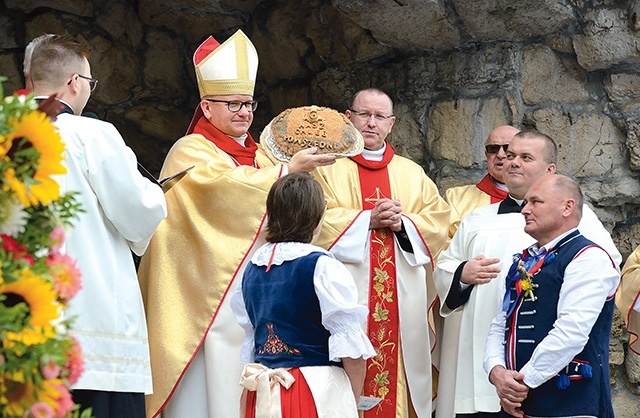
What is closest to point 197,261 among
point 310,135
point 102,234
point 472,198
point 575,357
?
point 310,135

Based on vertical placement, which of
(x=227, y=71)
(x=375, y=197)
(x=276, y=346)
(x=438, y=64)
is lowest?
(x=276, y=346)

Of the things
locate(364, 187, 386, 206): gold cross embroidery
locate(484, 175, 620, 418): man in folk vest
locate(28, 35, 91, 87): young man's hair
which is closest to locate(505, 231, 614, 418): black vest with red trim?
locate(484, 175, 620, 418): man in folk vest

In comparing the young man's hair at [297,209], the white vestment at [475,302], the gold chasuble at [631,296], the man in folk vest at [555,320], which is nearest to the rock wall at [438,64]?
the gold chasuble at [631,296]

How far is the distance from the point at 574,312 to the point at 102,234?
1.75m

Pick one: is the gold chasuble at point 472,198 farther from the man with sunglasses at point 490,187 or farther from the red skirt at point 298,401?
the red skirt at point 298,401

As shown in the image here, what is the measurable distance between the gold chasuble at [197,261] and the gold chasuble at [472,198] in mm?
1210

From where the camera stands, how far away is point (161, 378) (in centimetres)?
489

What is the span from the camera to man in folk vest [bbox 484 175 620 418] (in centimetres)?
408

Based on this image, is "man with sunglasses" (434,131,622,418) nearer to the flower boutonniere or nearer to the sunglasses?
the sunglasses

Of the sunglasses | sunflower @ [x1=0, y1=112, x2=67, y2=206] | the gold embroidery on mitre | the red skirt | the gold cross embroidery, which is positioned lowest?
the red skirt

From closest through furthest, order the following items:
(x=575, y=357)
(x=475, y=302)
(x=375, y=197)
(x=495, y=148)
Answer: (x=575, y=357)
(x=475, y=302)
(x=375, y=197)
(x=495, y=148)

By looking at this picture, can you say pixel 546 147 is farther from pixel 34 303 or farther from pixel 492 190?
pixel 34 303

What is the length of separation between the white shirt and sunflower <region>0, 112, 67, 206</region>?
2295mm

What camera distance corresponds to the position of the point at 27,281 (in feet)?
7.36
